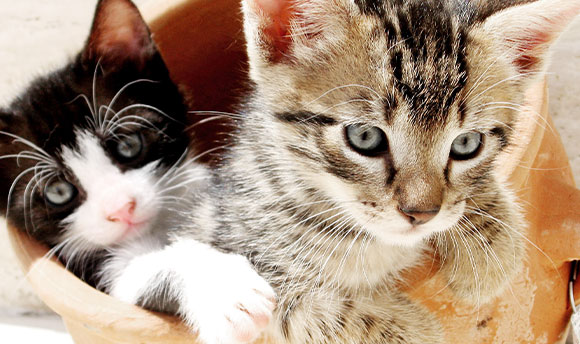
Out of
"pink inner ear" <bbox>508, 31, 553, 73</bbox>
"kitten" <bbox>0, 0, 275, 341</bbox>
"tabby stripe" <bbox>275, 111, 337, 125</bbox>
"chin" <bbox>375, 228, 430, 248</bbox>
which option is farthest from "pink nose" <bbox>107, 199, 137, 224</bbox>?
"pink inner ear" <bbox>508, 31, 553, 73</bbox>

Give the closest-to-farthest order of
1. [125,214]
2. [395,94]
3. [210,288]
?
1. [395,94]
2. [210,288]
3. [125,214]

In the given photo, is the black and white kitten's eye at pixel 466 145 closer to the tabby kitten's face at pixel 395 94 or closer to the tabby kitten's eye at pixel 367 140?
the tabby kitten's face at pixel 395 94

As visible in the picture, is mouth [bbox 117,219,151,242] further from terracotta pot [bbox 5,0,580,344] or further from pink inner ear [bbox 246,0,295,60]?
pink inner ear [bbox 246,0,295,60]

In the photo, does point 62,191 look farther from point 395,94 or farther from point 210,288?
point 395,94

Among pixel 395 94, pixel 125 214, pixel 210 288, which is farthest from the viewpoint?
pixel 125 214

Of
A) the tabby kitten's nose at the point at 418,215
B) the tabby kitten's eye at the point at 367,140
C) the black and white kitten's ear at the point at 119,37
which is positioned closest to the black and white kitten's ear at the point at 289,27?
the tabby kitten's eye at the point at 367,140

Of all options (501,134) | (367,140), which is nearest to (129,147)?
(367,140)

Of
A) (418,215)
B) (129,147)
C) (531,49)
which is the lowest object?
(129,147)

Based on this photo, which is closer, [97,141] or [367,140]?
[367,140]
